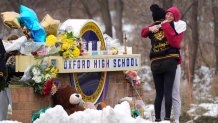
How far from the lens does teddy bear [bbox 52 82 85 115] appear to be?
10.7m

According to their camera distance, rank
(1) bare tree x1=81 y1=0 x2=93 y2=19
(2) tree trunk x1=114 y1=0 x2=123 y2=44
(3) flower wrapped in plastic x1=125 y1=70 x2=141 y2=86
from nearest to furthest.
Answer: (3) flower wrapped in plastic x1=125 y1=70 x2=141 y2=86, (1) bare tree x1=81 y1=0 x2=93 y2=19, (2) tree trunk x1=114 y1=0 x2=123 y2=44

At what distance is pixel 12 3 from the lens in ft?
83.2

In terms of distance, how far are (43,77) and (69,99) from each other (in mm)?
466

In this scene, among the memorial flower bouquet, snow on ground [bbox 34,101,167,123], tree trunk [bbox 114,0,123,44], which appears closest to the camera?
snow on ground [bbox 34,101,167,123]

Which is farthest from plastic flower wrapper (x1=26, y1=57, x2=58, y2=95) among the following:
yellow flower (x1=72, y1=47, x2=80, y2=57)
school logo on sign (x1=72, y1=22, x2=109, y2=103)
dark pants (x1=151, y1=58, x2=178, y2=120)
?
dark pants (x1=151, y1=58, x2=178, y2=120)

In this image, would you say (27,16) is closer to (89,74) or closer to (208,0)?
(89,74)

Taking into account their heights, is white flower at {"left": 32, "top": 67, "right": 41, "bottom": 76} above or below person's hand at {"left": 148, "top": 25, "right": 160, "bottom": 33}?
below

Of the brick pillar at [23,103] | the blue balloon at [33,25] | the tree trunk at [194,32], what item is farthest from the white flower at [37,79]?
the tree trunk at [194,32]

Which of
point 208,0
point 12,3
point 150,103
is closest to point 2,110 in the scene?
point 150,103

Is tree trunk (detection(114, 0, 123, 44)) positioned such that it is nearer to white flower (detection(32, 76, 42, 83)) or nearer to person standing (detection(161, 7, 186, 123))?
person standing (detection(161, 7, 186, 123))

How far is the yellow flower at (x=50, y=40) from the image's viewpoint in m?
10.9

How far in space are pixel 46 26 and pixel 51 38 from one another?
58 centimetres

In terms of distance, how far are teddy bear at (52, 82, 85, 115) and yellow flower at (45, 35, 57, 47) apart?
0.63m

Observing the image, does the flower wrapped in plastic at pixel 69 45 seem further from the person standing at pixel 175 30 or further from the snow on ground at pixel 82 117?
the snow on ground at pixel 82 117
